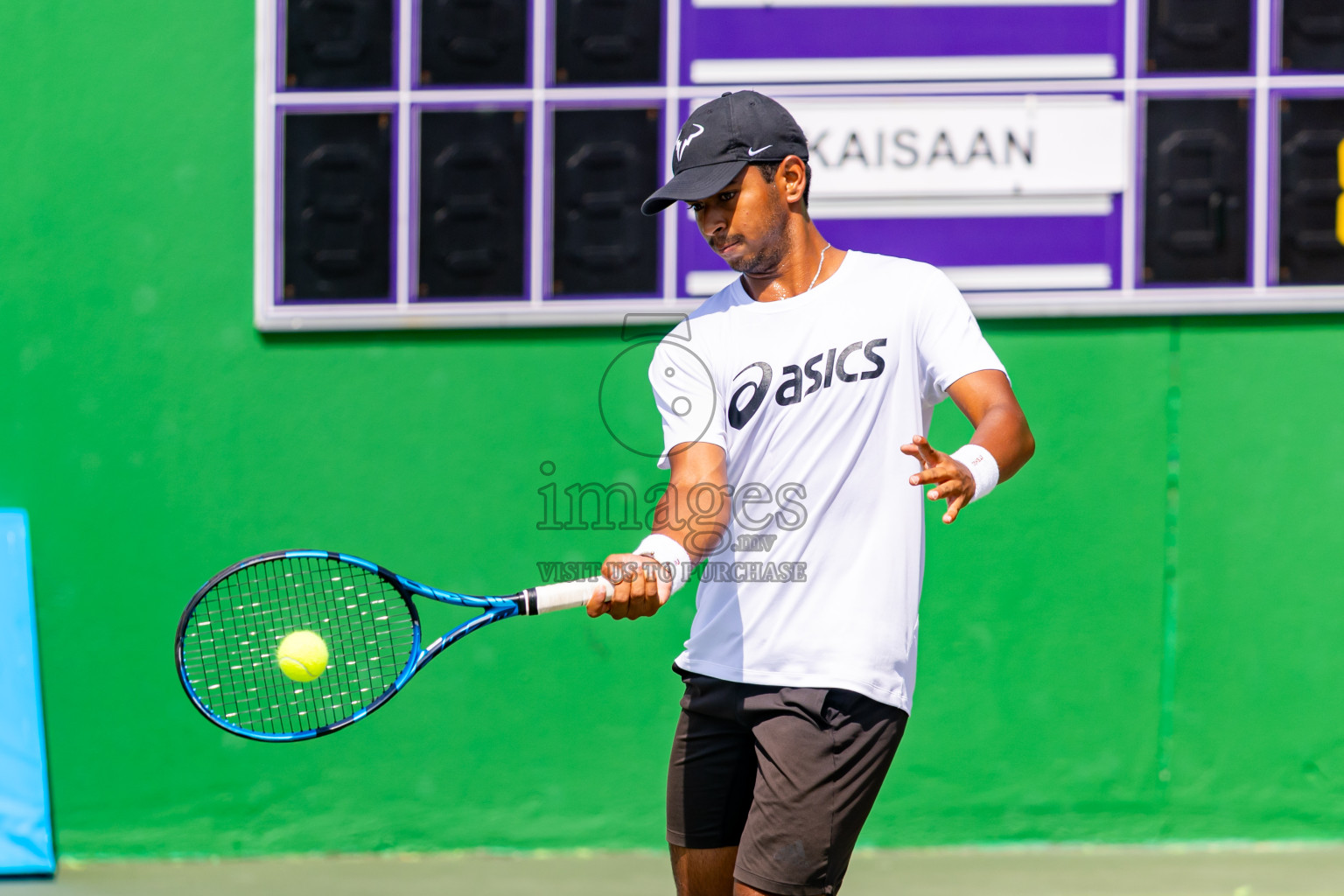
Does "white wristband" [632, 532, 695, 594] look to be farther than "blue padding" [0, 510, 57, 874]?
No

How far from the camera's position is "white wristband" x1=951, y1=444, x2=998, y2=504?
229cm

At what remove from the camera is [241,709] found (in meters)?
3.82

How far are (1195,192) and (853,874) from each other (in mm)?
2569

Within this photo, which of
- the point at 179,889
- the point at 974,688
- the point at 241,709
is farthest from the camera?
the point at 974,688

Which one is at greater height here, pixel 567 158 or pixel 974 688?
pixel 567 158

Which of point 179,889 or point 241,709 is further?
point 179,889

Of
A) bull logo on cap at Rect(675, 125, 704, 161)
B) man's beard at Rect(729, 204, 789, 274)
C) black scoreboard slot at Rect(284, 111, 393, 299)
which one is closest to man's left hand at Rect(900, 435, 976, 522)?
man's beard at Rect(729, 204, 789, 274)

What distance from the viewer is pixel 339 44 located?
436cm

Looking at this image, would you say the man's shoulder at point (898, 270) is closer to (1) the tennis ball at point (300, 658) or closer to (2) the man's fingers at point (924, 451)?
(2) the man's fingers at point (924, 451)

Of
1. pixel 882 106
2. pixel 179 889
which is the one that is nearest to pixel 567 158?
pixel 882 106

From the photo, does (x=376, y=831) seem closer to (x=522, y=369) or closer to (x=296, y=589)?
(x=296, y=589)

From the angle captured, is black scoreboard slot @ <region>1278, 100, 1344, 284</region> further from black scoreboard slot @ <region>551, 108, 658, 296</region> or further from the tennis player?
the tennis player

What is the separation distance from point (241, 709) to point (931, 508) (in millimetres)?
2270

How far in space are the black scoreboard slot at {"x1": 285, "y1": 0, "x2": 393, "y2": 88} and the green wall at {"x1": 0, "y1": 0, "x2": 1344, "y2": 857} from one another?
18cm
